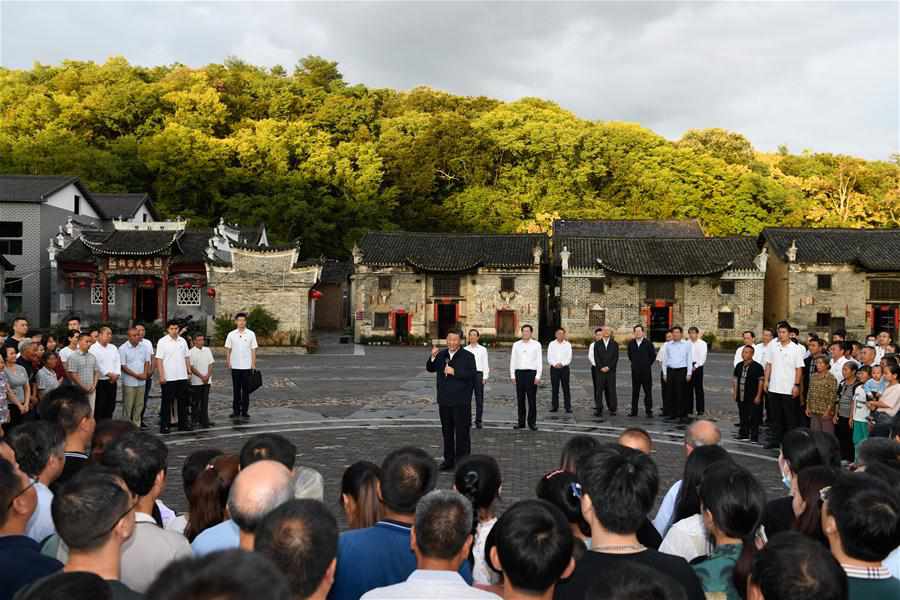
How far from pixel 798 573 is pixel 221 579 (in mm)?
2051

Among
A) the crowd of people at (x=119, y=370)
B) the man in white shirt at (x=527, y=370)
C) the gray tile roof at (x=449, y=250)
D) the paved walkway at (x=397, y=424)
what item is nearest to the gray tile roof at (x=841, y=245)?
the gray tile roof at (x=449, y=250)

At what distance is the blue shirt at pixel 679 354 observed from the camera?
563 inches

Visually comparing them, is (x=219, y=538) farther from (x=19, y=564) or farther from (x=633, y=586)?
(x=633, y=586)

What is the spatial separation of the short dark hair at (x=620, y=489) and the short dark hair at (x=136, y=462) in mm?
2535

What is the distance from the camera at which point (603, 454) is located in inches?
143

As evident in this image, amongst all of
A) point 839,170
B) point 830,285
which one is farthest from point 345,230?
point 839,170

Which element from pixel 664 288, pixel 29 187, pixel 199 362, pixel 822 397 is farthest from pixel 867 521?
pixel 29 187

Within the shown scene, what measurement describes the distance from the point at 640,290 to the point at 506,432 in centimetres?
→ 2949

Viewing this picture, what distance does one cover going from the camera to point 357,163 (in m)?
52.1

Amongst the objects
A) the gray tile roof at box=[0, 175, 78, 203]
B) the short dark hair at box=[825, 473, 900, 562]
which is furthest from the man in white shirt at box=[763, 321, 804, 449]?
the gray tile roof at box=[0, 175, 78, 203]

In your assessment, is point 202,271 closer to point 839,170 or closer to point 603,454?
point 603,454

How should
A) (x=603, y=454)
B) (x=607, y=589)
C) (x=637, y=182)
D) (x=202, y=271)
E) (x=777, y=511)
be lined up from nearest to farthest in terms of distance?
(x=607, y=589)
(x=603, y=454)
(x=777, y=511)
(x=202, y=271)
(x=637, y=182)

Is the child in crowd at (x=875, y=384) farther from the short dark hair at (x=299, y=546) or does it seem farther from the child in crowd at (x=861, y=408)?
the short dark hair at (x=299, y=546)

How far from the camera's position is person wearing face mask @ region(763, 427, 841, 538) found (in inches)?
183
